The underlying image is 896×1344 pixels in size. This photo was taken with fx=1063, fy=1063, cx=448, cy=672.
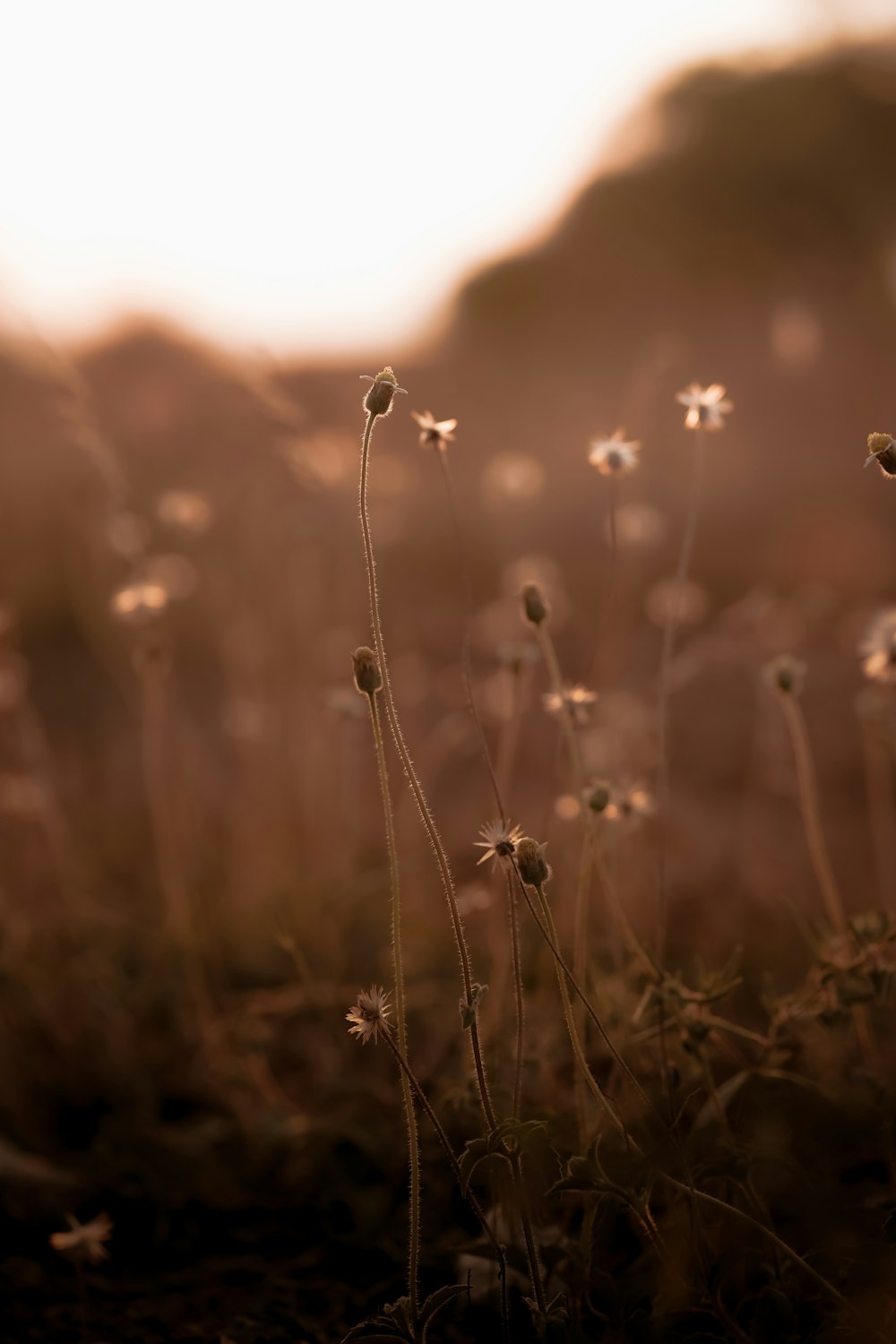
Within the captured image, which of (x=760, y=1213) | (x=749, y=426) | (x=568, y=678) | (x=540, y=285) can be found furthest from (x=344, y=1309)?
(x=540, y=285)

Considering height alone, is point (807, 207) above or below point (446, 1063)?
above

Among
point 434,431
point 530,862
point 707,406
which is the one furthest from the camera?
point 707,406

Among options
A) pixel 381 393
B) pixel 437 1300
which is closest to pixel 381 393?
pixel 381 393

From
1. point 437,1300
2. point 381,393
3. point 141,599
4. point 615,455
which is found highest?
point 141,599

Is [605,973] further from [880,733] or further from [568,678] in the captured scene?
[568,678]

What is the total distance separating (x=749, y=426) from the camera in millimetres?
8969

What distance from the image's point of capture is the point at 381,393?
1.30 m

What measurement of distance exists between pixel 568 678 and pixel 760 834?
1626 mm

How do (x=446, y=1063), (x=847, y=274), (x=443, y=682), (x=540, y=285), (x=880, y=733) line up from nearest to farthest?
(x=446, y=1063), (x=880, y=733), (x=443, y=682), (x=847, y=274), (x=540, y=285)

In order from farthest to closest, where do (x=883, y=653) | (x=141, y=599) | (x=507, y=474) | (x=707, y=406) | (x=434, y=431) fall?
(x=507, y=474) < (x=141, y=599) < (x=883, y=653) < (x=707, y=406) < (x=434, y=431)

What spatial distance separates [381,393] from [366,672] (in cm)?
34

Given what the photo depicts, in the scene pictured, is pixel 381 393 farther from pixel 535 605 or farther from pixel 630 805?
pixel 630 805

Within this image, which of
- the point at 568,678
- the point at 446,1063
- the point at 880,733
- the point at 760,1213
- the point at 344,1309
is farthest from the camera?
the point at 568,678

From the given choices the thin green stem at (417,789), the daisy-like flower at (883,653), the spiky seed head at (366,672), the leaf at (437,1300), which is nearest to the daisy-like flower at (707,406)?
the daisy-like flower at (883,653)
